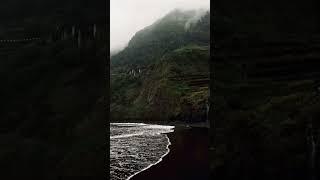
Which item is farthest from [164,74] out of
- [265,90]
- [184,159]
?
[265,90]

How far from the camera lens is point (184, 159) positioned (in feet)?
17.3

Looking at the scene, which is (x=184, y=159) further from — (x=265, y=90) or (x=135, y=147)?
(x=265, y=90)

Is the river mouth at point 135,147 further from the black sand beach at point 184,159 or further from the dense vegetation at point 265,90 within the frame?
the dense vegetation at point 265,90

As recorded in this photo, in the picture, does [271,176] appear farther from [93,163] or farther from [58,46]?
[58,46]

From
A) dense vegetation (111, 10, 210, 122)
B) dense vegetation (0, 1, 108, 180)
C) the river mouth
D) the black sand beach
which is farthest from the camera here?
dense vegetation (111, 10, 210, 122)

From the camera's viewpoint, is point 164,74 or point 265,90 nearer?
point 265,90

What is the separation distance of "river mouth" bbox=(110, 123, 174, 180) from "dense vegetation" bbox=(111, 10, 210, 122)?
0.21 meters

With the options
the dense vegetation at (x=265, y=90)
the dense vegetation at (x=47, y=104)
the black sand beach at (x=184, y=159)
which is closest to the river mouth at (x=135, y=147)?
the black sand beach at (x=184, y=159)

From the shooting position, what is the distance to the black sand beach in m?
5.03

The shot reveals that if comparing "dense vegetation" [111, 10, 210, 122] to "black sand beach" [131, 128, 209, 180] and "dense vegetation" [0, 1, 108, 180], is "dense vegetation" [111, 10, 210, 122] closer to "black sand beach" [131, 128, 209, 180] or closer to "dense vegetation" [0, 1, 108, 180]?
"black sand beach" [131, 128, 209, 180]

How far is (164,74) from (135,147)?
1.45m

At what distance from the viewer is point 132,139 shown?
5.67m

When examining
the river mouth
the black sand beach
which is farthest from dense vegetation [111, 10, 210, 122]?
the black sand beach

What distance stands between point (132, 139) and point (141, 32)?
1.86 meters
